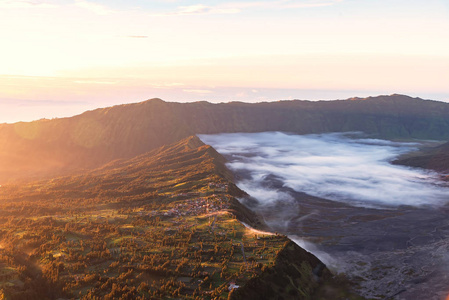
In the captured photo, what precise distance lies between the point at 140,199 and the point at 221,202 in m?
28.8

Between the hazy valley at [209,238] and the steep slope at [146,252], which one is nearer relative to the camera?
the steep slope at [146,252]

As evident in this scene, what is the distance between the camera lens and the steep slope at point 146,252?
49.9 metres

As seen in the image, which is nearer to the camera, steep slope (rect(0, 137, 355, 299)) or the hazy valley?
steep slope (rect(0, 137, 355, 299))

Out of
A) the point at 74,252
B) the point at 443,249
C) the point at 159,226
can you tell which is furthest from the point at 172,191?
the point at 443,249

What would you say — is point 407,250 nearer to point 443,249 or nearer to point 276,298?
point 443,249

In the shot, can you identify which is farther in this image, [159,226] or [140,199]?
[140,199]

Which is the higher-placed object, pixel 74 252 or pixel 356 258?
pixel 74 252

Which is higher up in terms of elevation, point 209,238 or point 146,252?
point 146,252

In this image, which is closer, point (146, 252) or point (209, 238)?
point (146, 252)

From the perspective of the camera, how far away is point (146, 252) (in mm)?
62656

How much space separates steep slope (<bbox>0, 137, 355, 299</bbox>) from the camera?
164ft

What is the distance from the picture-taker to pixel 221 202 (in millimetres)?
103125

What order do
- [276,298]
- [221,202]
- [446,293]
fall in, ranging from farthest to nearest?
[221,202]
[446,293]
[276,298]

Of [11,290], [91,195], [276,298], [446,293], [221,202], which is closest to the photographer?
[11,290]
